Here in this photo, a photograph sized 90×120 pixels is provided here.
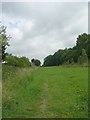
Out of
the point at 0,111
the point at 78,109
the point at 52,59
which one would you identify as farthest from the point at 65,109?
the point at 52,59

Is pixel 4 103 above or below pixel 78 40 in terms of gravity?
below

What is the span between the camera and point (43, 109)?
13.0 m

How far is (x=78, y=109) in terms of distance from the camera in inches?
504

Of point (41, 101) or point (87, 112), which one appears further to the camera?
point (41, 101)

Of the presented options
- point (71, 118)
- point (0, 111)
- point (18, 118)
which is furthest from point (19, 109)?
point (71, 118)

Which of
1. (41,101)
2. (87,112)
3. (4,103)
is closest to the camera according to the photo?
(87,112)

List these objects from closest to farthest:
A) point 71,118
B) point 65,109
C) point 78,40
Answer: point 71,118
point 65,109
point 78,40

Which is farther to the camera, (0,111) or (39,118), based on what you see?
(0,111)

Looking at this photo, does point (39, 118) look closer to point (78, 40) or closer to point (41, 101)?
point (41, 101)

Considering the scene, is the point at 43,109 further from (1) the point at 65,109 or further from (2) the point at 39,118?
(2) the point at 39,118

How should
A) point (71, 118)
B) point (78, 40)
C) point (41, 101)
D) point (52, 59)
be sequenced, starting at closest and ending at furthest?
point (71, 118), point (41, 101), point (78, 40), point (52, 59)

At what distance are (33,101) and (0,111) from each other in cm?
321

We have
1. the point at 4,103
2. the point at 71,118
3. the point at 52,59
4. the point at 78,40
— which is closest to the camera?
the point at 71,118

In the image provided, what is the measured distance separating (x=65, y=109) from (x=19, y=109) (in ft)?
6.56
